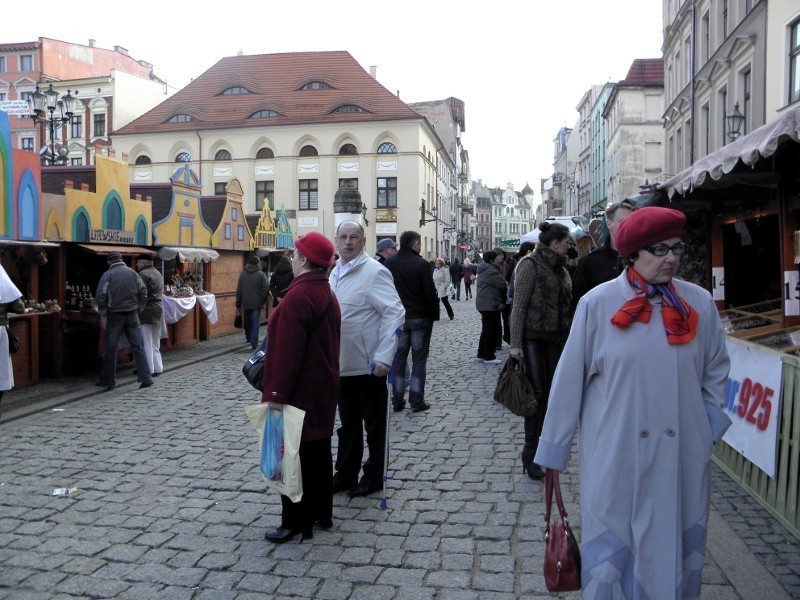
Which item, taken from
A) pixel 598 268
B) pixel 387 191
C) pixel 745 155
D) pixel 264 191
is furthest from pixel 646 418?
pixel 264 191

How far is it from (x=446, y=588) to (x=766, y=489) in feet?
8.27

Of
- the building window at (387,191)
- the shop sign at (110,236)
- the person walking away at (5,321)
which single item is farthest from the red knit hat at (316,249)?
the building window at (387,191)

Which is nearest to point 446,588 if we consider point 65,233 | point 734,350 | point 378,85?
point 734,350

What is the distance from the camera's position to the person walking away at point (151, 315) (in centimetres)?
1059

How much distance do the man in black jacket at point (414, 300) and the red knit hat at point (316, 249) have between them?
10.9ft

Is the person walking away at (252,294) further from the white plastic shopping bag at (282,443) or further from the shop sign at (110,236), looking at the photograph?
the white plastic shopping bag at (282,443)

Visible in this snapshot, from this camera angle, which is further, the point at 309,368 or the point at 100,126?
the point at 100,126

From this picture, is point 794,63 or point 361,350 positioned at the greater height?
point 794,63

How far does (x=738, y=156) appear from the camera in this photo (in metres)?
5.30

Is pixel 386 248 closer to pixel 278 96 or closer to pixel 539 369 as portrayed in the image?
pixel 539 369

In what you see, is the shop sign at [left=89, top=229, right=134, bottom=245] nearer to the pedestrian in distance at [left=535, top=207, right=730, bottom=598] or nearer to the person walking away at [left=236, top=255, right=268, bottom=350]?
the person walking away at [left=236, top=255, right=268, bottom=350]

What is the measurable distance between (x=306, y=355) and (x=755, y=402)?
3202 mm

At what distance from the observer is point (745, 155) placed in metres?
5.11

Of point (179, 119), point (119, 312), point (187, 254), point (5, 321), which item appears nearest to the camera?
point (5, 321)
